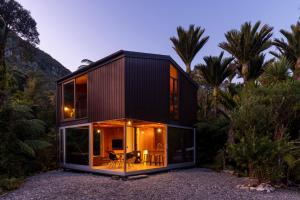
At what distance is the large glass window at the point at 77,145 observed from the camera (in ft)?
44.8

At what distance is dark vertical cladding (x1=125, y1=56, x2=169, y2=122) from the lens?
38.5 ft

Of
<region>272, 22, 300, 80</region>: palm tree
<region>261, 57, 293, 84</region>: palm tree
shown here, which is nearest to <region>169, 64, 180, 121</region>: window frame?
<region>261, 57, 293, 84</region>: palm tree

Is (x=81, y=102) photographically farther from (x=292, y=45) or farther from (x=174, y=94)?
(x=292, y=45)

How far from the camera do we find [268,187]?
9703 mm

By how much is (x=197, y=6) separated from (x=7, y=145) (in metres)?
23.6

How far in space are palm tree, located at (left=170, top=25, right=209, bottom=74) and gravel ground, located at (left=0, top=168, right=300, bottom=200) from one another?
37.0ft

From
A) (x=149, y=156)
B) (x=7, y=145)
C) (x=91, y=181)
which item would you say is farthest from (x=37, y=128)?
(x=149, y=156)

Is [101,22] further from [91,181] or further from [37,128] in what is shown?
[91,181]

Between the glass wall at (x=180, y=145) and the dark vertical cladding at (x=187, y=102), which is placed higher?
the dark vertical cladding at (x=187, y=102)

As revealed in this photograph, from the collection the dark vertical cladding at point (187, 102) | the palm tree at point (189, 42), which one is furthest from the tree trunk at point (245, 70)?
the dark vertical cladding at point (187, 102)

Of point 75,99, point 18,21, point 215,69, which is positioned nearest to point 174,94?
point 75,99

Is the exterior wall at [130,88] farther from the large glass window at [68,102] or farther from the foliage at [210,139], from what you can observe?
the foliage at [210,139]

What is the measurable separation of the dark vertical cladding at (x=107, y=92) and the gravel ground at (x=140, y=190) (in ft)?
9.36

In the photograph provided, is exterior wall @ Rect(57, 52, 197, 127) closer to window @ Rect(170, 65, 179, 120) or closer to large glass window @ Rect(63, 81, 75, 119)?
window @ Rect(170, 65, 179, 120)
